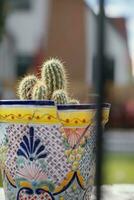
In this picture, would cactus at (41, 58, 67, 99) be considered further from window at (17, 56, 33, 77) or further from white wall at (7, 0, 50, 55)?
white wall at (7, 0, 50, 55)

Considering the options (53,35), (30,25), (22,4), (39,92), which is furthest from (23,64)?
(39,92)

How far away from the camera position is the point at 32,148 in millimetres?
1938

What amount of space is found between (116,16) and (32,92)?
3.26 ft

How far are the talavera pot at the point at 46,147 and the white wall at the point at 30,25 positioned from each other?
673 inches

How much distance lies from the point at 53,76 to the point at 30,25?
1781 centimetres

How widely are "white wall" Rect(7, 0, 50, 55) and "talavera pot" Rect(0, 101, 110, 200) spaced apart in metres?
17.1

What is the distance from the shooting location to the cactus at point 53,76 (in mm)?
2109

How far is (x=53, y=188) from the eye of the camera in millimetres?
1973

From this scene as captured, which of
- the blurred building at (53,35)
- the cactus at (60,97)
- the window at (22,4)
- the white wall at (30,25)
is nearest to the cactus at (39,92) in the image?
the cactus at (60,97)

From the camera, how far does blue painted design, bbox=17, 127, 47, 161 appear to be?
6.37 feet

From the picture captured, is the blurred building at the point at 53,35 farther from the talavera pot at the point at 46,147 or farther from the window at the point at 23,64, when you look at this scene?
the talavera pot at the point at 46,147

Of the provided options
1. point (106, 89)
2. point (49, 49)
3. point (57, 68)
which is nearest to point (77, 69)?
point (49, 49)

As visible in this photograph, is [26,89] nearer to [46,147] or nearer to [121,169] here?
[46,147]

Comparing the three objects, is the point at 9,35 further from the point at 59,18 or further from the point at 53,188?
the point at 53,188
